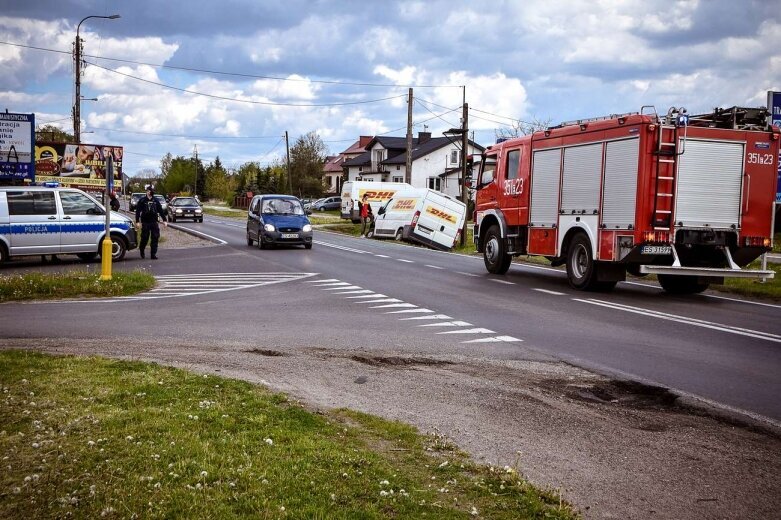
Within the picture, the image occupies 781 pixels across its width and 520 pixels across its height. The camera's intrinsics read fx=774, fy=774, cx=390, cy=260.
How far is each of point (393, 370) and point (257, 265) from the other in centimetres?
1423

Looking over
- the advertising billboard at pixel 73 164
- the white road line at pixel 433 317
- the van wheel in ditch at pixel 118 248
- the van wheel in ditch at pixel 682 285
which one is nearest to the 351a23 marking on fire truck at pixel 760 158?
the van wheel in ditch at pixel 682 285

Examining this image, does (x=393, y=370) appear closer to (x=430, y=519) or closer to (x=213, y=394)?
(x=213, y=394)

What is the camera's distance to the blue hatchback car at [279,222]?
2806 centimetres

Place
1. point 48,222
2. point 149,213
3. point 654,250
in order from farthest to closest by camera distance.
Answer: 1. point 149,213
2. point 48,222
3. point 654,250

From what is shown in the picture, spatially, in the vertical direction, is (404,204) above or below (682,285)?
above

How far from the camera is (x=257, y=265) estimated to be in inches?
859

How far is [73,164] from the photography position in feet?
142

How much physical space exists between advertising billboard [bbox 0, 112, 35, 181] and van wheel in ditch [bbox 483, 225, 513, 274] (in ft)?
67.2

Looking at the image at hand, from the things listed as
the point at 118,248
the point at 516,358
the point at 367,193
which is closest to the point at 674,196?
the point at 516,358

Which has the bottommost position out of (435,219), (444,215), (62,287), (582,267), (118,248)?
(62,287)

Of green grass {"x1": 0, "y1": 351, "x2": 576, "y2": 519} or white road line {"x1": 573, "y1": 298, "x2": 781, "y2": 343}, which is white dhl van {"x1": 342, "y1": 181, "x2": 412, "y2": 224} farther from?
green grass {"x1": 0, "y1": 351, "x2": 576, "y2": 519}

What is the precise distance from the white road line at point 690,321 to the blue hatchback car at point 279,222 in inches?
613

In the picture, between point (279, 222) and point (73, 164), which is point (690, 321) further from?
point (73, 164)

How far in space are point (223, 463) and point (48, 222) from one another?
60.1 feet
